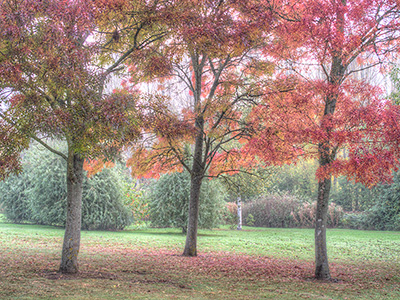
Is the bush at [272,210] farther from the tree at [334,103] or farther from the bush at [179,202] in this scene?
the tree at [334,103]

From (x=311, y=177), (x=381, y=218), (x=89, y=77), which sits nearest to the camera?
(x=89, y=77)

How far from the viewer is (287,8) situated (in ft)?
28.2

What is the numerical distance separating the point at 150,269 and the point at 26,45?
4.86m

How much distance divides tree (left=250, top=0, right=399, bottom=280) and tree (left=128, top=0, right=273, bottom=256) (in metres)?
1.18

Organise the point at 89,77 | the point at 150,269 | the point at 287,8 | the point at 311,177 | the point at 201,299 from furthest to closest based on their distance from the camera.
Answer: the point at 311,177 < the point at 287,8 < the point at 150,269 < the point at 89,77 < the point at 201,299

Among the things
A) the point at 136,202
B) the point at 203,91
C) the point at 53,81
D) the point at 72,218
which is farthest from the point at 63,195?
the point at 53,81

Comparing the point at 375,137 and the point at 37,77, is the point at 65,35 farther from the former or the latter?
the point at 375,137

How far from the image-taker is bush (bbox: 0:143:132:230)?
16422mm

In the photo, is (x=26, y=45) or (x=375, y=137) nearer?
(x=26, y=45)

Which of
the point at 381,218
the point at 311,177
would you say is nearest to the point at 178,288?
the point at 381,218

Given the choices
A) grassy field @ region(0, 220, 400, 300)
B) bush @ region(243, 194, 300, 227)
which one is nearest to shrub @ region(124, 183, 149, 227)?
grassy field @ region(0, 220, 400, 300)

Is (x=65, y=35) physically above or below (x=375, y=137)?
above

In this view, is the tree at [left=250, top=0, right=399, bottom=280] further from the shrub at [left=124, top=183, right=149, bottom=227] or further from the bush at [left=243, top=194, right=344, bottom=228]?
the bush at [left=243, top=194, right=344, bottom=228]

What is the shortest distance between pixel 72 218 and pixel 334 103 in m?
5.61
